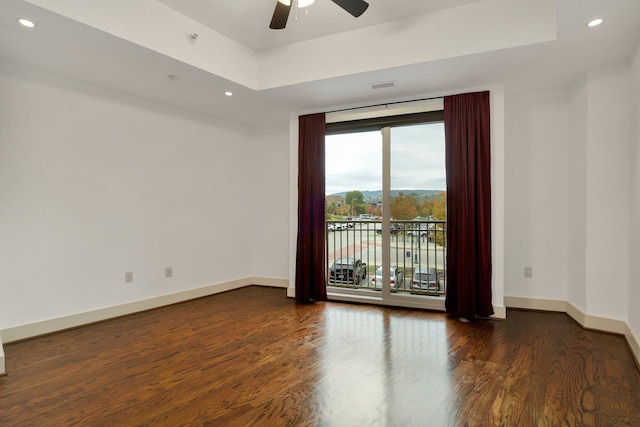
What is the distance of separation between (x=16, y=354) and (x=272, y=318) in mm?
2204

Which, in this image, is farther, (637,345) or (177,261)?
(177,261)

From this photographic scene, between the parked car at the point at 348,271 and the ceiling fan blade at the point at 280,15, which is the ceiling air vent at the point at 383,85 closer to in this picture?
the ceiling fan blade at the point at 280,15

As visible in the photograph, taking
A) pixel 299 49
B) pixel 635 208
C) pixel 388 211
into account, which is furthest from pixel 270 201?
pixel 635 208

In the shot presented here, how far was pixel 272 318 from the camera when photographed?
145 inches

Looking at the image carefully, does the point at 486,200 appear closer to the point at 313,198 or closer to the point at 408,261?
the point at 408,261

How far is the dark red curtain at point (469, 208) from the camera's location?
3586 mm

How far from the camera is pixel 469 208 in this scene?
3.64 metres

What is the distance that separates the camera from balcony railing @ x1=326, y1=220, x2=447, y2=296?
14.1ft

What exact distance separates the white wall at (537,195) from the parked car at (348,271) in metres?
1.90

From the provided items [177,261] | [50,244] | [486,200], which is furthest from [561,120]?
[50,244]

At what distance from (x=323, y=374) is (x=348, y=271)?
2.66m

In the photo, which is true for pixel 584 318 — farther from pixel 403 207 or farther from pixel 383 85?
pixel 383 85

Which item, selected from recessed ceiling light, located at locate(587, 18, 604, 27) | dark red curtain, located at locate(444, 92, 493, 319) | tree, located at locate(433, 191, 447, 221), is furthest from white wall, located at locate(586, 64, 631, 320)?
tree, located at locate(433, 191, 447, 221)

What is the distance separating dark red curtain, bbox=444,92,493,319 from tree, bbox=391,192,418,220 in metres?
0.53
